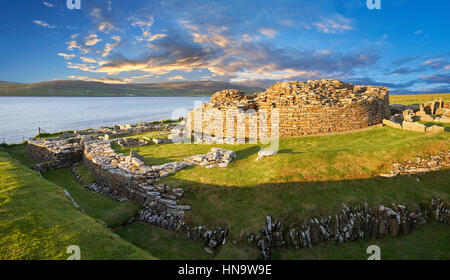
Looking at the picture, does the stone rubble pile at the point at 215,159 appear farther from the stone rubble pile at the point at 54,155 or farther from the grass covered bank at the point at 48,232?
the stone rubble pile at the point at 54,155

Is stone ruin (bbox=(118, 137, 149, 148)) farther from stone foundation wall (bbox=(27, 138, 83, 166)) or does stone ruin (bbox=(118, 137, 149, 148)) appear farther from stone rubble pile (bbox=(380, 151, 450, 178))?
stone rubble pile (bbox=(380, 151, 450, 178))

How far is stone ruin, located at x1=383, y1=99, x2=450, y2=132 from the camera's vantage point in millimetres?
17609

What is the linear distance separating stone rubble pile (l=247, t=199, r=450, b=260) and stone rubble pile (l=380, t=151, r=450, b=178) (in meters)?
2.35

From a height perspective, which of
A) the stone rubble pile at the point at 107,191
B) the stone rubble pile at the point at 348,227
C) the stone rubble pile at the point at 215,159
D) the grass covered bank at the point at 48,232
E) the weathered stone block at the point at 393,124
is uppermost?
the weathered stone block at the point at 393,124

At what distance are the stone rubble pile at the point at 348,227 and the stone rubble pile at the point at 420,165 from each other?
2.35m

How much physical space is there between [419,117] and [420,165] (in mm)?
16373

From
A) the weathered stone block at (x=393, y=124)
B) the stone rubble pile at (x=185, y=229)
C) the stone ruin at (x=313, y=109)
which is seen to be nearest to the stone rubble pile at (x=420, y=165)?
the weathered stone block at (x=393, y=124)

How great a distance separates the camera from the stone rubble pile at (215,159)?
554 inches

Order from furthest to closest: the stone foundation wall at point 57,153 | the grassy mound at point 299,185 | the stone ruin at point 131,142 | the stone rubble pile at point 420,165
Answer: the stone ruin at point 131,142, the stone foundation wall at point 57,153, the stone rubble pile at point 420,165, the grassy mound at point 299,185

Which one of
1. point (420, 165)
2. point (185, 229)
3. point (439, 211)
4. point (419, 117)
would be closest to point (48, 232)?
point (185, 229)

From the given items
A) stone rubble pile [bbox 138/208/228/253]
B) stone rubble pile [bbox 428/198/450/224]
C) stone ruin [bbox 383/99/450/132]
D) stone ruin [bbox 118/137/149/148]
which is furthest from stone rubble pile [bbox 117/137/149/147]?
stone ruin [bbox 383/99/450/132]

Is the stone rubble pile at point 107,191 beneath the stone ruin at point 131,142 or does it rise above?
beneath

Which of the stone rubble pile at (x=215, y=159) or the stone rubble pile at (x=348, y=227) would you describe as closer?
the stone rubble pile at (x=348, y=227)
